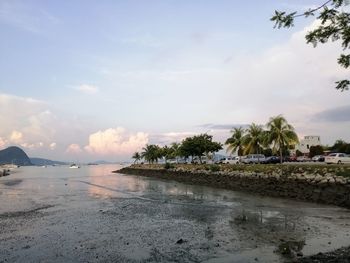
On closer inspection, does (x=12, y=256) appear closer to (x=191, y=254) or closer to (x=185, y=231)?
(x=191, y=254)

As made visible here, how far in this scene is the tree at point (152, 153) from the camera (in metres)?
144

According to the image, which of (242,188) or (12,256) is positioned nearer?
(12,256)

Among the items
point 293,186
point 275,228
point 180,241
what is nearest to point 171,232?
point 180,241

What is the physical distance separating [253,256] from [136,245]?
4.74 metres

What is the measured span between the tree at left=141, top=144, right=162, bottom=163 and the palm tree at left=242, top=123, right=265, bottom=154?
56.9m

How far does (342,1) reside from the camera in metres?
7.58

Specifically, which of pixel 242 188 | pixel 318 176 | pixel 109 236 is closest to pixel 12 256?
pixel 109 236

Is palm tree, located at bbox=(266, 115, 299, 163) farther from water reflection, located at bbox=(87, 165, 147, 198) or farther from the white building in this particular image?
the white building

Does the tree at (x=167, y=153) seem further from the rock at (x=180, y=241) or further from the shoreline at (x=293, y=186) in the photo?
the rock at (x=180, y=241)

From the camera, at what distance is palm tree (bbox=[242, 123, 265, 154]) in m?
85.4

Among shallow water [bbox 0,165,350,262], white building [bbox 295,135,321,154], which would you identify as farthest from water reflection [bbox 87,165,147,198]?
white building [bbox 295,135,321,154]

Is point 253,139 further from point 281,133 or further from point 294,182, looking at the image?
point 294,182

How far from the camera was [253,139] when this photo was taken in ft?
282

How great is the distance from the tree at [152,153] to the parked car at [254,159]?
58.6m
